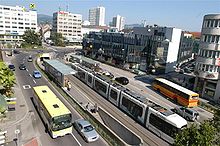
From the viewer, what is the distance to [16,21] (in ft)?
489

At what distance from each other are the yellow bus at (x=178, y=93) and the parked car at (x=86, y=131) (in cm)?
2174

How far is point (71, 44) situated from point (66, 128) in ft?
485

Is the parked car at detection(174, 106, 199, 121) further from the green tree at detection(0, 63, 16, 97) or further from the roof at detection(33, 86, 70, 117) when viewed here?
the green tree at detection(0, 63, 16, 97)

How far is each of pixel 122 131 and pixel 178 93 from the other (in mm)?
18833

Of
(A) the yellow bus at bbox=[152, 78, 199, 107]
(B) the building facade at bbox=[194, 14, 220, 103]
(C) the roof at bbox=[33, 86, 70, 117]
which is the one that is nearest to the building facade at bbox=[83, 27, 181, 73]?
(B) the building facade at bbox=[194, 14, 220, 103]

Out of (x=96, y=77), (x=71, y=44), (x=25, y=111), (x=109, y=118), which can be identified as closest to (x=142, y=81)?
(x=96, y=77)

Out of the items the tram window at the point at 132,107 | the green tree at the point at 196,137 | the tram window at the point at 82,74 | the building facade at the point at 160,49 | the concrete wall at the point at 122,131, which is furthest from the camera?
the building facade at the point at 160,49

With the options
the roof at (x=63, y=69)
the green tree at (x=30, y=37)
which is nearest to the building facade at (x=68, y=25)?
the green tree at (x=30, y=37)

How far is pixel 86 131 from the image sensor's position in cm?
2620

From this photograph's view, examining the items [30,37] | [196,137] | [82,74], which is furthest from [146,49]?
[30,37]

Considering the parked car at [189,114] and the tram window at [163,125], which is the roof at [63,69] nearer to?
the tram window at [163,125]

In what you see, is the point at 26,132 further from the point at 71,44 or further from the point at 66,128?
the point at 71,44

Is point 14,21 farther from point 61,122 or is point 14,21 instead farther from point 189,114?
point 189,114

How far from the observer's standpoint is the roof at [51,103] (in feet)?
82.0
